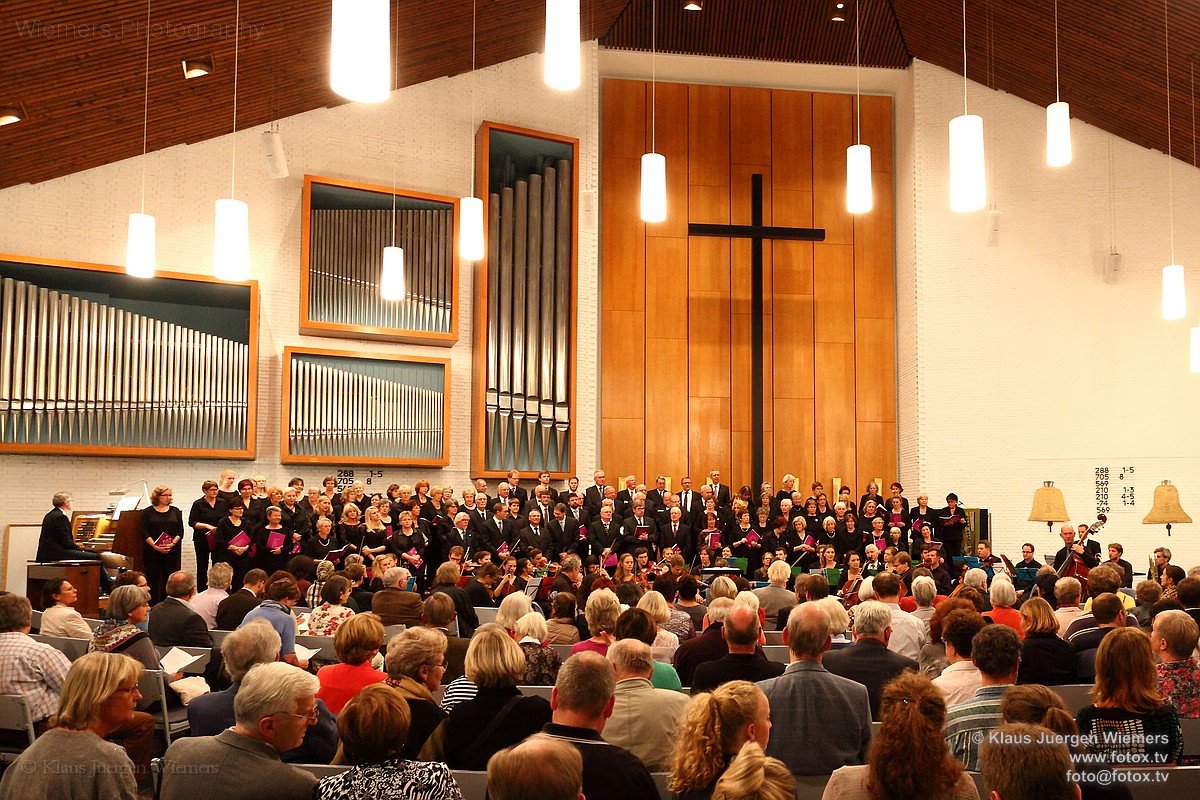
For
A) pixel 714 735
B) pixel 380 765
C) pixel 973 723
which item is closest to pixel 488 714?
pixel 380 765

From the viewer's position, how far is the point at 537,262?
45.0 feet

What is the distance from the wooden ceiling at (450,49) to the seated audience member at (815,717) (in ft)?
26.2

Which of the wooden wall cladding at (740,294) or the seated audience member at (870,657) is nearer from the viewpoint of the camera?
the seated audience member at (870,657)

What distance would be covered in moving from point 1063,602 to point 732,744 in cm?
404

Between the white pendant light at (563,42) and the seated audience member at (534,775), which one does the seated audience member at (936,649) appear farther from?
the seated audience member at (534,775)

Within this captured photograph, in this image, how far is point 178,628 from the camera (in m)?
5.90

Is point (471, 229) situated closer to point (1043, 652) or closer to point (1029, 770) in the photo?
point (1043, 652)

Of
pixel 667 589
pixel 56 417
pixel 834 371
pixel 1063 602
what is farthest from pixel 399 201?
pixel 1063 602

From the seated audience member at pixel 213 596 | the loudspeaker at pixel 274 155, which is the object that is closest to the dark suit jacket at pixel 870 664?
the seated audience member at pixel 213 596

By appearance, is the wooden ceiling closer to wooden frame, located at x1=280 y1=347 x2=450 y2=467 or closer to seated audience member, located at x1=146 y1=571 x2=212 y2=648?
wooden frame, located at x1=280 y1=347 x2=450 y2=467

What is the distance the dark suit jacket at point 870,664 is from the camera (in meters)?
4.35

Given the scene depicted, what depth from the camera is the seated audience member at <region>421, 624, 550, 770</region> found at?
3373 mm

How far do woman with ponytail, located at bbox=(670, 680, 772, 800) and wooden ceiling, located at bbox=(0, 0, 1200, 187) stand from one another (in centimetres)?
825

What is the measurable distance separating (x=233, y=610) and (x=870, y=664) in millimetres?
3526
